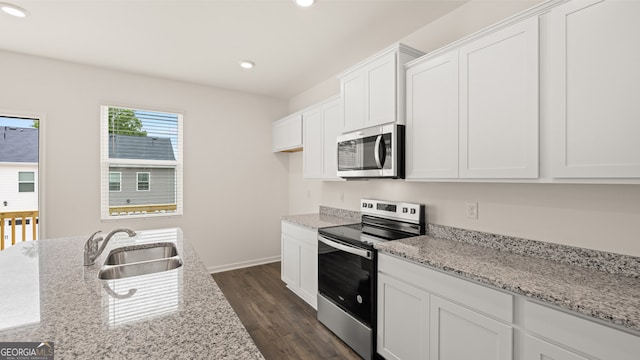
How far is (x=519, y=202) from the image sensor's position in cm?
179

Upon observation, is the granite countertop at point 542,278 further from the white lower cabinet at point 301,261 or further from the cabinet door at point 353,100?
the cabinet door at point 353,100

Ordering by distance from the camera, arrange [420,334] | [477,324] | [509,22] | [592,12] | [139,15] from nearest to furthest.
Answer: [592,12] → [477,324] → [509,22] → [420,334] → [139,15]

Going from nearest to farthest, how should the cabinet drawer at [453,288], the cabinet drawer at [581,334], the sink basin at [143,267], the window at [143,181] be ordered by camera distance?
the cabinet drawer at [581,334]
the cabinet drawer at [453,288]
the sink basin at [143,267]
the window at [143,181]

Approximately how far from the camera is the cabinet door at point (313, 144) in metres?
3.29

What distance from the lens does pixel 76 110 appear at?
3.19 meters

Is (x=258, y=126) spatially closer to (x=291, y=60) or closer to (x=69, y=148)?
(x=291, y=60)

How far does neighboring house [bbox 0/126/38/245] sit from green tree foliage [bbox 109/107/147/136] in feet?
4.59

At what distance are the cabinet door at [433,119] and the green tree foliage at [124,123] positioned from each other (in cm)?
339

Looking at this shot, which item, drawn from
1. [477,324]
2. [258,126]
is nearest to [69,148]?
[258,126]

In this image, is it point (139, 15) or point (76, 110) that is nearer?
point (139, 15)

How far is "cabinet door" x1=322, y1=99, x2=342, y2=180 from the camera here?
9.80 ft

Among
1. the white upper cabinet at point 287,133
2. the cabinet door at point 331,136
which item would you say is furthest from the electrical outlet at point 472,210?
the white upper cabinet at point 287,133

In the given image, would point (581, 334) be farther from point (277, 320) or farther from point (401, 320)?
point (277, 320)

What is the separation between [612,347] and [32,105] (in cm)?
484
